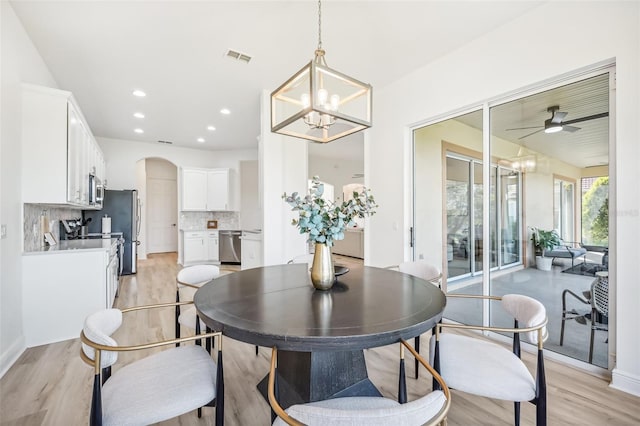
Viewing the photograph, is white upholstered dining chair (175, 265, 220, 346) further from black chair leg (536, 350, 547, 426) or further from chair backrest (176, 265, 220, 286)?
black chair leg (536, 350, 547, 426)

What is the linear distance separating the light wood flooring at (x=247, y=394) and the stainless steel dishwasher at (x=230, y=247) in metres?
4.23

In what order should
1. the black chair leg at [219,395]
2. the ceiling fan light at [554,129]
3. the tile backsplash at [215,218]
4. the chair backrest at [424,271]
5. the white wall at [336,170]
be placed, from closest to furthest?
the black chair leg at [219,395] < the chair backrest at [424,271] < the ceiling fan light at [554,129] < the tile backsplash at [215,218] < the white wall at [336,170]

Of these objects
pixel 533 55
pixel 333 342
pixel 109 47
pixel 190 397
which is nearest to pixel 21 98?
pixel 109 47

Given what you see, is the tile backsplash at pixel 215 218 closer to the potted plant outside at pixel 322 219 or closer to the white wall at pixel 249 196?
the white wall at pixel 249 196

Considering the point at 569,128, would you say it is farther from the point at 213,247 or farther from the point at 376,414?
the point at 213,247

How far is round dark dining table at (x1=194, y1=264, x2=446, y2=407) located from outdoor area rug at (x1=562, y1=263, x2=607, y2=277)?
1550 millimetres

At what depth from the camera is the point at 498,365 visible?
144cm

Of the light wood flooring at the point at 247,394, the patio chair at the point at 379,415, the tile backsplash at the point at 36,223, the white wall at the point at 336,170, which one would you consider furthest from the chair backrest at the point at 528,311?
the white wall at the point at 336,170

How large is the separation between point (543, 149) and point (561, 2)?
1.13 meters

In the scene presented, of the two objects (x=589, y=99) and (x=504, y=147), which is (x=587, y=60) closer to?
(x=589, y=99)

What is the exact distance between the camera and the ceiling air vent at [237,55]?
311 cm

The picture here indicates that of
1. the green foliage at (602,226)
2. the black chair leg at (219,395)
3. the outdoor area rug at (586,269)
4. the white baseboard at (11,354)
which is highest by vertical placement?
the green foliage at (602,226)

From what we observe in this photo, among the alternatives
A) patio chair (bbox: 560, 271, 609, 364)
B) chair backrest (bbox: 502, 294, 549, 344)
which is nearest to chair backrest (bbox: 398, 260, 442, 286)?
chair backrest (bbox: 502, 294, 549, 344)

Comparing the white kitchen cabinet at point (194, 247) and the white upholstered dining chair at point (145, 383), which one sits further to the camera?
the white kitchen cabinet at point (194, 247)
